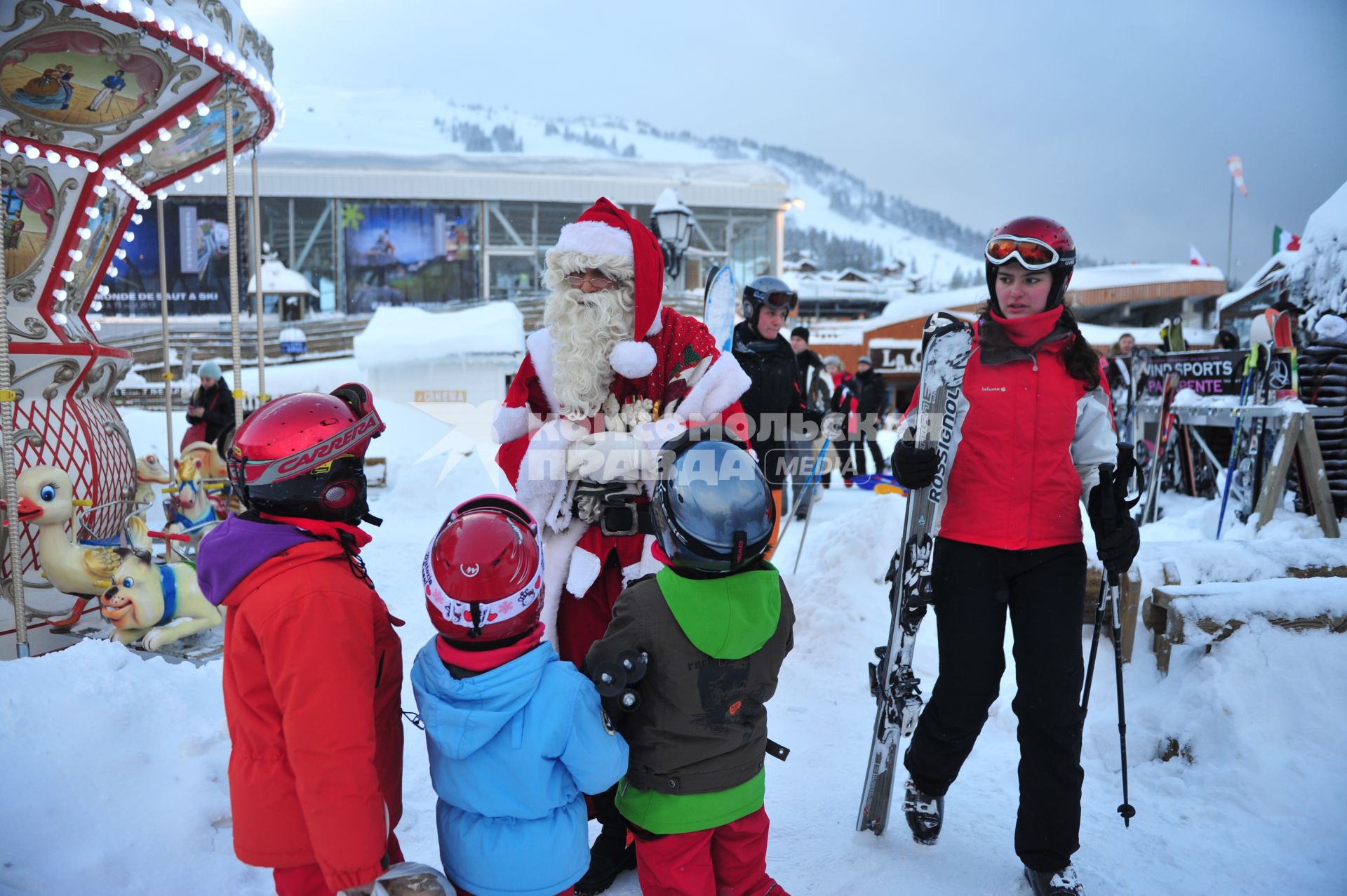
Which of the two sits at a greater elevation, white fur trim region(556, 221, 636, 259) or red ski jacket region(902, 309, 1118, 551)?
white fur trim region(556, 221, 636, 259)

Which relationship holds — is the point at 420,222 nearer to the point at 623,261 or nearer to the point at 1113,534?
the point at 623,261

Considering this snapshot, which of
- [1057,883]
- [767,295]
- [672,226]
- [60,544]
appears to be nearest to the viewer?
[1057,883]

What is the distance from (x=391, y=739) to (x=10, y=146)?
4894 millimetres

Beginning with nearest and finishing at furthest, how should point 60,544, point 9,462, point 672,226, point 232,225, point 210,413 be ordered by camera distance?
point 9,462 → point 60,544 → point 232,225 → point 672,226 → point 210,413

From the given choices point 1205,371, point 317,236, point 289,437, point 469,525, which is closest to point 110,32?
point 289,437

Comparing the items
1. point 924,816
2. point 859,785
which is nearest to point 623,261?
point 924,816

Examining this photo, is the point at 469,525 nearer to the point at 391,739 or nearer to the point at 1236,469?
the point at 391,739

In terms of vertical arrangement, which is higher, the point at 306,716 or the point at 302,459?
the point at 302,459

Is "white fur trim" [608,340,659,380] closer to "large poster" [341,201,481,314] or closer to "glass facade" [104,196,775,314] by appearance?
"glass facade" [104,196,775,314]

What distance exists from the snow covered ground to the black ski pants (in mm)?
277

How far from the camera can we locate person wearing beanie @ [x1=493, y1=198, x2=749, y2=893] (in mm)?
2500

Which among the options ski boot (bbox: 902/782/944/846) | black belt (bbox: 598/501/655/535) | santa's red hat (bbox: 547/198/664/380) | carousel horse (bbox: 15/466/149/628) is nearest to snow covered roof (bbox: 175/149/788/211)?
carousel horse (bbox: 15/466/149/628)

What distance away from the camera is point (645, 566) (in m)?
2.46

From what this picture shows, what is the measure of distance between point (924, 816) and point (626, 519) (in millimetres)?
1444
